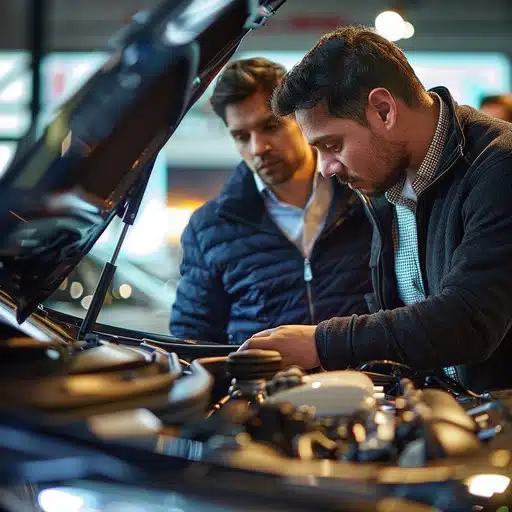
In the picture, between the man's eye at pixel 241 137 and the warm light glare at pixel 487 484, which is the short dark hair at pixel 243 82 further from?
the warm light glare at pixel 487 484

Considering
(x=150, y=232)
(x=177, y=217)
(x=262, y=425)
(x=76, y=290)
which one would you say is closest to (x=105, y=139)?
(x=262, y=425)

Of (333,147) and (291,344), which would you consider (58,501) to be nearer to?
(291,344)

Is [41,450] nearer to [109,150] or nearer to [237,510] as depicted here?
[237,510]

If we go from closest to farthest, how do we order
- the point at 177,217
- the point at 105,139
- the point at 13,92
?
the point at 105,139 < the point at 13,92 < the point at 177,217

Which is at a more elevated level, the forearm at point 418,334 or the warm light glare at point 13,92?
the warm light glare at point 13,92

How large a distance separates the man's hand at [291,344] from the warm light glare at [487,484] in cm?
71

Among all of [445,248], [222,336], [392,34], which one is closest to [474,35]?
[392,34]

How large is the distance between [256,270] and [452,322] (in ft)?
3.40

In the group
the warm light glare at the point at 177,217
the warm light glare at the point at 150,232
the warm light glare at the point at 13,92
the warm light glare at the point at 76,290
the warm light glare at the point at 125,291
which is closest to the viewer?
the warm light glare at the point at 76,290

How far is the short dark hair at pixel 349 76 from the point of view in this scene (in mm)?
1830

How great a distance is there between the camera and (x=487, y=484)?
853mm

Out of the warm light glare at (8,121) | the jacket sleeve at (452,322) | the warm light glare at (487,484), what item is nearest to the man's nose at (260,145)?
the jacket sleeve at (452,322)

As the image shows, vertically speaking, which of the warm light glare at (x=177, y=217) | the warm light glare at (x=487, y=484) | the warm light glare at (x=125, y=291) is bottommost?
the warm light glare at (x=487, y=484)

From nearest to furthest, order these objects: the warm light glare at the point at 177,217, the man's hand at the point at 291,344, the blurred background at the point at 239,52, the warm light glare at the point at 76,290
Result: 1. the man's hand at the point at 291,344
2. the warm light glare at the point at 76,290
3. the blurred background at the point at 239,52
4. the warm light glare at the point at 177,217
